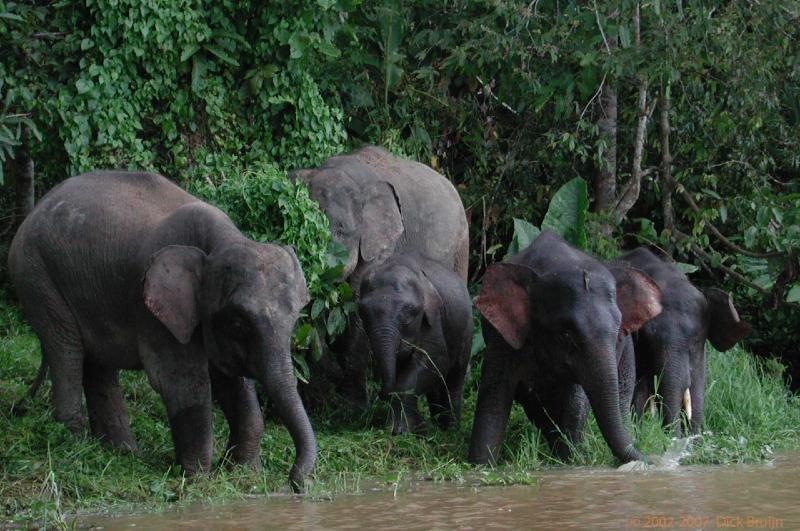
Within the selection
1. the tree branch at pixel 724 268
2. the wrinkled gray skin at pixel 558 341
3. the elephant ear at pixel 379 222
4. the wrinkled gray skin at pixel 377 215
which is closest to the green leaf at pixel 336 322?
the wrinkled gray skin at pixel 377 215

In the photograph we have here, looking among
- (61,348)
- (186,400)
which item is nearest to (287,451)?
(186,400)

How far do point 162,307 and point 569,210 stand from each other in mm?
5385

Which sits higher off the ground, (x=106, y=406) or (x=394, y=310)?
(x=394, y=310)

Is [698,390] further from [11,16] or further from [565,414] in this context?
[11,16]

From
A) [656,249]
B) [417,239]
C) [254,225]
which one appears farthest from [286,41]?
[656,249]

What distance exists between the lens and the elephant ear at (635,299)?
9320 millimetres

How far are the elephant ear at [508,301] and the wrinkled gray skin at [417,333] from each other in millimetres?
1448

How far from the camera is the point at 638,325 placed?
9.37 m

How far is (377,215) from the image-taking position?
1204 cm

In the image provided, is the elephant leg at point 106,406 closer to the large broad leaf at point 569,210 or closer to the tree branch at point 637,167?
the large broad leaf at point 569,210

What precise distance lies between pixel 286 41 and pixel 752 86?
4363mm

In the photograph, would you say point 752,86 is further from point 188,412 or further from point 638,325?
point 188,412

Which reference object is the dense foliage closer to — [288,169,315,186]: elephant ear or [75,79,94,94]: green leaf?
[75,79,94,94]: green leaf

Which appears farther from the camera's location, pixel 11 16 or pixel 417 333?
pixel 417 333
